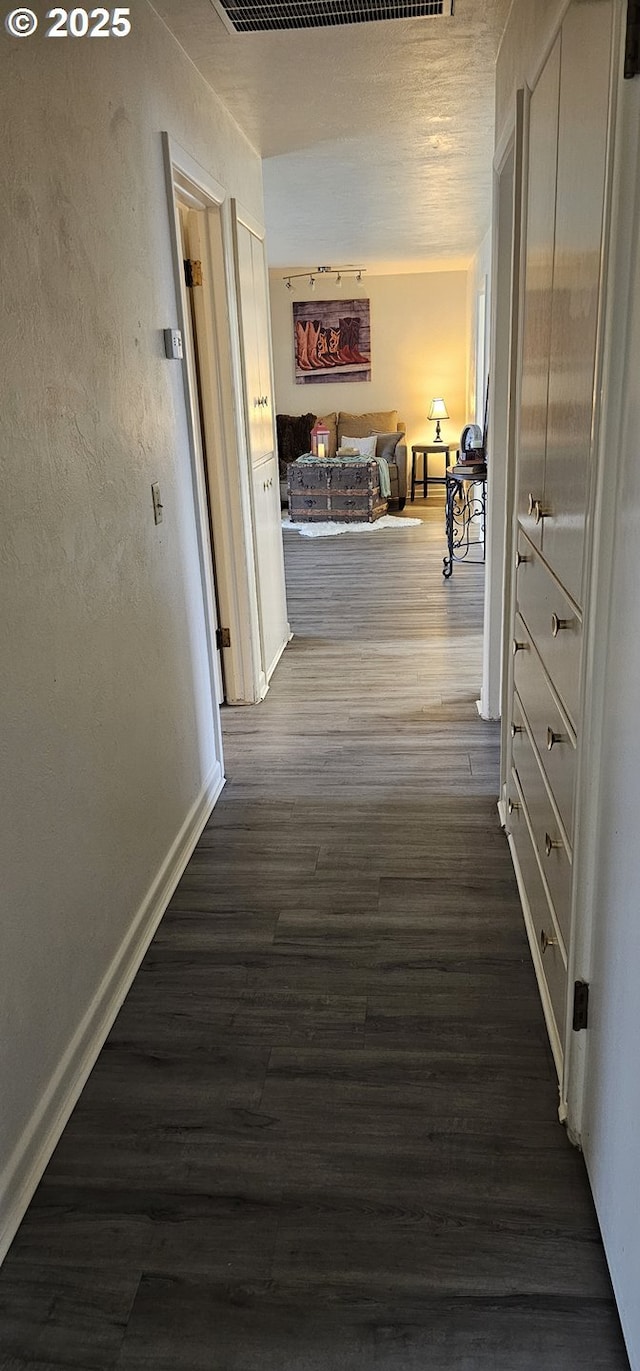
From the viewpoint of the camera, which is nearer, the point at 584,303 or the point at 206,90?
the point at 584,303

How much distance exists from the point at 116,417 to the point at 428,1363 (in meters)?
1.91

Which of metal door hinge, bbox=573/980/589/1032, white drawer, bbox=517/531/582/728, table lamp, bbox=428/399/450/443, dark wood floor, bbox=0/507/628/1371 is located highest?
table lamp, bbox=428/399/450/443

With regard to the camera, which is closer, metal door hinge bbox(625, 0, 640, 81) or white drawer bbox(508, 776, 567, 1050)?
metal door hinge bbox(625, 0, 640, 81)

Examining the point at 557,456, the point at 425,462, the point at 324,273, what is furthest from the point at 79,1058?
the point at 324,273

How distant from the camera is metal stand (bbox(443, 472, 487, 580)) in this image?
625 cm

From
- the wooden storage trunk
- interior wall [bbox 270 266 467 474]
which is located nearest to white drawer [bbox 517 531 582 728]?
the wooden storage trunk

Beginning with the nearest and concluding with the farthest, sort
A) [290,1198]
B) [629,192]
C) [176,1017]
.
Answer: [629,192] → [290,1198] → [176,1017]

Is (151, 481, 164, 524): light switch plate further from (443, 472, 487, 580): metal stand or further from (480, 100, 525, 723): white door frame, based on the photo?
(443, 472, 487, 580): metal stand

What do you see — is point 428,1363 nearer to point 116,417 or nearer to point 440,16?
point 116,417

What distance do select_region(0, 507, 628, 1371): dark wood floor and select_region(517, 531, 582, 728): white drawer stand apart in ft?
2.51

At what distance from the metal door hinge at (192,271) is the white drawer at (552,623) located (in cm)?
180

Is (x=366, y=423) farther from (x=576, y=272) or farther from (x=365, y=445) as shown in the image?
(x=576, y=272)

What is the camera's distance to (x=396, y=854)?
107 inches

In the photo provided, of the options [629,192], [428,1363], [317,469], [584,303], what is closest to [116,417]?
[584,303]
